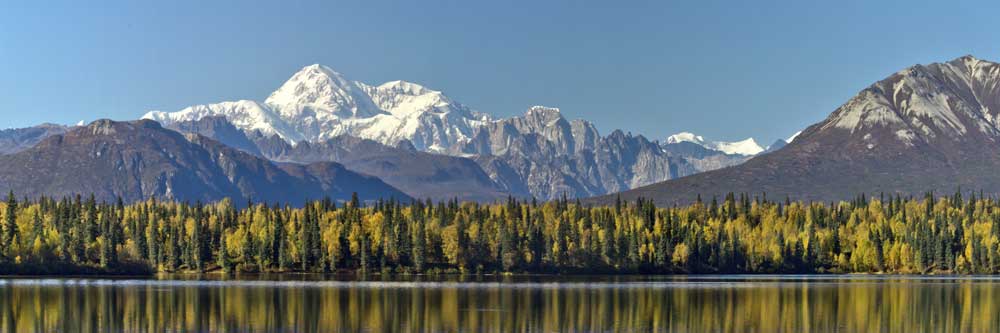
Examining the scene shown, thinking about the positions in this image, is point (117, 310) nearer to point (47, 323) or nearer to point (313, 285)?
point (47, 323)

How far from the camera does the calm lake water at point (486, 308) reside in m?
120

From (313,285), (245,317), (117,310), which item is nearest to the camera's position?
(245,317)

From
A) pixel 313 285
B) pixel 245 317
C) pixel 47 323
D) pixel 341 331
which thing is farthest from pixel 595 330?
pixel 313 285

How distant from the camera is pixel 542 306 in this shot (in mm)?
146375

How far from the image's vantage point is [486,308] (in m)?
142

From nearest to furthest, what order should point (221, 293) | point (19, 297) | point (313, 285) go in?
point (19, 297), point (221, 293), point (313, 285)

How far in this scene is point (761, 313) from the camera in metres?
137

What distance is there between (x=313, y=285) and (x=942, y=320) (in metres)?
94.4

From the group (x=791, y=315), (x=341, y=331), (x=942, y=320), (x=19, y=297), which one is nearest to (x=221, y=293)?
(x=19, y=297)

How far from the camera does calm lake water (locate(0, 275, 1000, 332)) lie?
394 ft

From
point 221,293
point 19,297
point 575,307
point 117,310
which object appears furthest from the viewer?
point 221,293

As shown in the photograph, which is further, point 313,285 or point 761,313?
point 313,285

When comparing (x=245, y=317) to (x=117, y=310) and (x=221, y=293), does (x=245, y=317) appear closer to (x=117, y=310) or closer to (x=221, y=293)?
(x=117, y=310)

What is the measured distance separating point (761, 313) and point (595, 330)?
2730 centimetres
